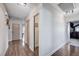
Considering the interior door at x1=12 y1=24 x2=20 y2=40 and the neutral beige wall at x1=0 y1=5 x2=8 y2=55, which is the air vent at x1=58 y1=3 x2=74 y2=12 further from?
the neutral beige wall at x1=0 y1=5 x2=8 y2=55

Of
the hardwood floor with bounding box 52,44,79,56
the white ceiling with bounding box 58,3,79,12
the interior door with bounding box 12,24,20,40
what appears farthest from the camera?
the interior door with bounding box 12,24,20,40

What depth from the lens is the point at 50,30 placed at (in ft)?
4.71

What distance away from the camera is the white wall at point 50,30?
1389 millimetres

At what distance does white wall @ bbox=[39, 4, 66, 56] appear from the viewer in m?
1.39

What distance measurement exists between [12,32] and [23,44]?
1.03 ft

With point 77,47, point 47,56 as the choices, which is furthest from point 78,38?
point 47,56

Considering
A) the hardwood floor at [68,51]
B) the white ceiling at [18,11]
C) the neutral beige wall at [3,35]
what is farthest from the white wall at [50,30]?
the neutral beige wall at [3,35]

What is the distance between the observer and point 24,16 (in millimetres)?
1603

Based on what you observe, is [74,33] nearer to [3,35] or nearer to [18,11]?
[18,11]

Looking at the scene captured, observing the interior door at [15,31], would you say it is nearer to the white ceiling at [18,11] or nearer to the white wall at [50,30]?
the white ceiling at [18,11]

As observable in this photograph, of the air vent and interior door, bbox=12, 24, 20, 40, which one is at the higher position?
the air vent

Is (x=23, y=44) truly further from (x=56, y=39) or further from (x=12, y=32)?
(x=56, y=39)

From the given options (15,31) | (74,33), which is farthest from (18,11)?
(74,33)

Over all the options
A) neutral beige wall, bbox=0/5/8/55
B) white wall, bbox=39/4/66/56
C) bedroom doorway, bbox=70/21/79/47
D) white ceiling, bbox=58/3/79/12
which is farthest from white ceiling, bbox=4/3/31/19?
bedroom doorway, bbox=70/21/79/47
